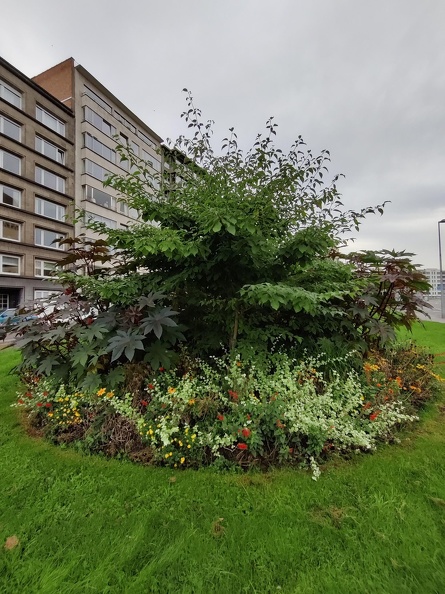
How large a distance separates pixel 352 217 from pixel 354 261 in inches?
37.7

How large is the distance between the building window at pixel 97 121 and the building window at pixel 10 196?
8616 millimetres

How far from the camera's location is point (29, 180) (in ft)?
61.8

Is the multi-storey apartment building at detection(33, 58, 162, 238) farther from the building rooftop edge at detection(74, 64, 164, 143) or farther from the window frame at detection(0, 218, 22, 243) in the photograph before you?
the window frame at detection(0, 218, 22, 243)

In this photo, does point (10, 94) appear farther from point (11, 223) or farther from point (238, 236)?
point (238, 236)

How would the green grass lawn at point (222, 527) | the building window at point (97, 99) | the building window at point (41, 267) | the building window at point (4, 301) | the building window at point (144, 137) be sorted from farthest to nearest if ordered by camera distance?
the building window at point (144, 137) < the building window at point (97, 99) < the building window at point (41, 267) < the building window at point (4, 301) < the green grass lawn at point (222, 527)

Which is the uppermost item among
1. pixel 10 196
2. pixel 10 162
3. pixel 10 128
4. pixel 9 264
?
pixel 10 128

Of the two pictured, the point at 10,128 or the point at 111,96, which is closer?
the point at 10,128

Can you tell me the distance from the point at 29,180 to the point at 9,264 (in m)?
5.87

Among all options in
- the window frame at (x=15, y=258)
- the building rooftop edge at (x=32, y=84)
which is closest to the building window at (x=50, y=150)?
the building rooftop edge at (x=32, y=84)

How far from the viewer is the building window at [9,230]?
1770cm

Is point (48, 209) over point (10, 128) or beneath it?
beneath

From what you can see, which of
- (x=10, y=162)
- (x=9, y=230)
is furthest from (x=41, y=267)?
(x=10, y=162)

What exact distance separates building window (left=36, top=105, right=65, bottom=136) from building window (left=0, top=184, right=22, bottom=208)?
580 centimetres

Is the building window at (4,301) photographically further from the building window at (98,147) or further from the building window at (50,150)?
the building window at (98,147)
